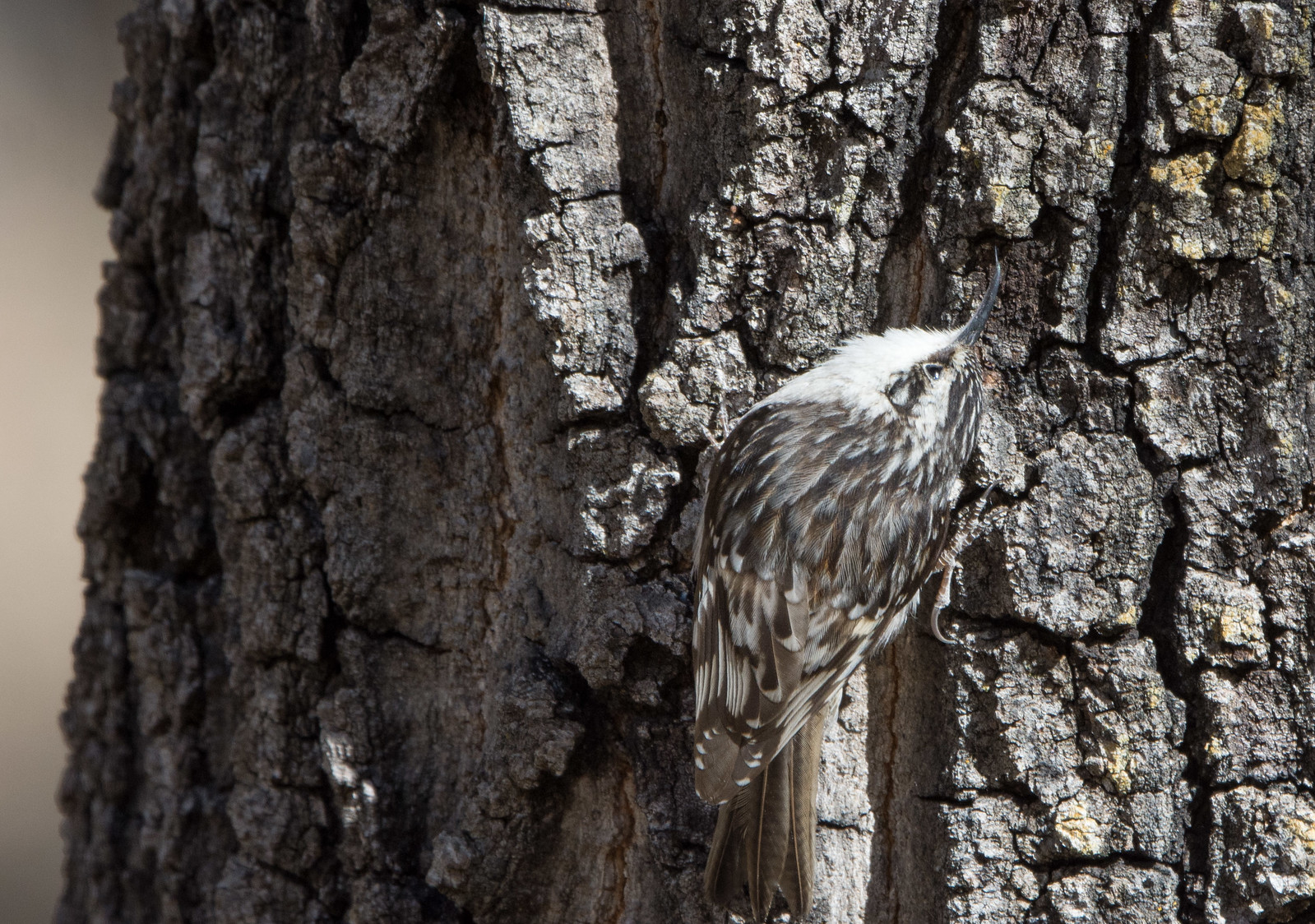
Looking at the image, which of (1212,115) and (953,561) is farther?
(953,561)

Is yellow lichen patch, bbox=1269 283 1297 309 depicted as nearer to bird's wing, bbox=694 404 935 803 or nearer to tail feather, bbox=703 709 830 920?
bird's wing, bbox=694 404 935 803

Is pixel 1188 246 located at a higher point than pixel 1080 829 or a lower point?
higher

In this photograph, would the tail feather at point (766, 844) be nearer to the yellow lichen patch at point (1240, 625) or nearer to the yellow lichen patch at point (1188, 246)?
the yellow lichen patch at point (1240, 625)

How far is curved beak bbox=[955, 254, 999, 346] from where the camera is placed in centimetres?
156

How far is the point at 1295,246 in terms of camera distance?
1.52 meters

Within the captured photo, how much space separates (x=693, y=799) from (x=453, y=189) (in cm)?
109

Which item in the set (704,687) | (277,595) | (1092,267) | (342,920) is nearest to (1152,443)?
(1092,267)

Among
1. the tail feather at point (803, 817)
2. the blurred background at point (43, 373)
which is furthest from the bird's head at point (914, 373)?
the blurred background at point (43, 373)

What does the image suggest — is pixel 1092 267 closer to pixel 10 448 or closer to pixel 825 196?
pixel 825 196

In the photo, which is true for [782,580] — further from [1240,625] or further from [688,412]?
[1240,625]

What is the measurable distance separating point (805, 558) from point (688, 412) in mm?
367

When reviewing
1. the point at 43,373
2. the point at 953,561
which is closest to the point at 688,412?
the point at 953,561

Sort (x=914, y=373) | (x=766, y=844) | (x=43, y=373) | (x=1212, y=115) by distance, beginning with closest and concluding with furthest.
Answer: (x=1212, y=115)
(x=766, y=844)
(x=914, y=373)
(x=43, y=373)

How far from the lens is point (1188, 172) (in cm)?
151
